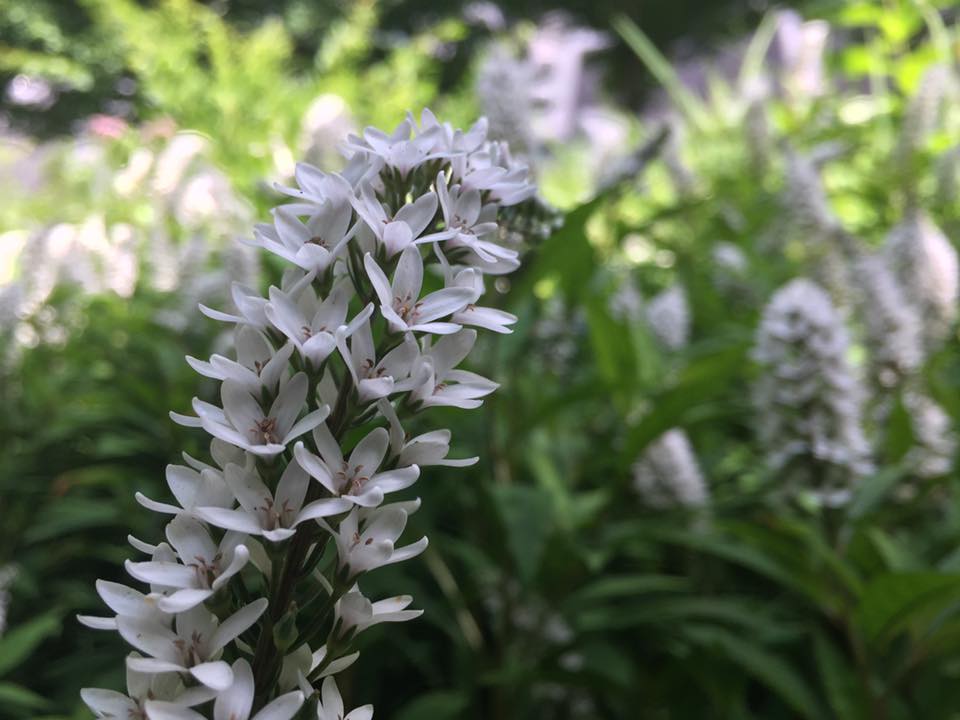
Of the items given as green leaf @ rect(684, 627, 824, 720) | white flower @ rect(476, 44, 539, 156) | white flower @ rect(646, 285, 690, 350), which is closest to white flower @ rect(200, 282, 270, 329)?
green leaf @ rect(684, 627, 824, 720)

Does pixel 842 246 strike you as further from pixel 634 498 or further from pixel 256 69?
pixel 256 69

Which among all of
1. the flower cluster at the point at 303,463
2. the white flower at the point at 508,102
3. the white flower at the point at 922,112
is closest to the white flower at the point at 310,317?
the flower cluster at the point at 303,463

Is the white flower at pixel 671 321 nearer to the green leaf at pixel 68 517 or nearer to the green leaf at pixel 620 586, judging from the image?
the green leaf at pixel 620 586

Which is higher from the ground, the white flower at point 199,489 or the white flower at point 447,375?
the white flower at point 447,375

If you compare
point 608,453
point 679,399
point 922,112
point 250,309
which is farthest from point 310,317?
point 922,112

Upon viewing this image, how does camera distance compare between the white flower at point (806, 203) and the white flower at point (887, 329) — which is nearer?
the white flower at point (887, 329)

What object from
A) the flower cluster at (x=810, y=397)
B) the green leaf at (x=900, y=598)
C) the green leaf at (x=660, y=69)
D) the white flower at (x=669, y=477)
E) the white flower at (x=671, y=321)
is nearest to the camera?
the green leaf at (x=900, y=598)
